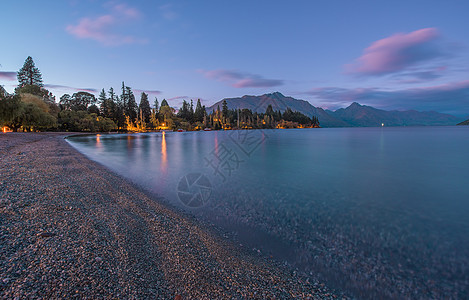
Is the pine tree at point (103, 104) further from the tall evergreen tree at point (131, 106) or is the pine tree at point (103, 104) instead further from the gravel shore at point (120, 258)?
the gravel shore at point (120, 258)

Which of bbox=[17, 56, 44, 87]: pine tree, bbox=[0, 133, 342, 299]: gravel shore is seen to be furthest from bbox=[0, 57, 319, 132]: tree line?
bbox=[0, 133, 342, 299]: gravel shore

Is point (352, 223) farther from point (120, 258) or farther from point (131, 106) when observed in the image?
point (131, 106)

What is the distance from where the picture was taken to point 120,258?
13.3 ft

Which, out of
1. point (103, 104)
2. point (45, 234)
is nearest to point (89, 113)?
point (103, 104)

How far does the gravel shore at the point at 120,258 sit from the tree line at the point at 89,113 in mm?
43642

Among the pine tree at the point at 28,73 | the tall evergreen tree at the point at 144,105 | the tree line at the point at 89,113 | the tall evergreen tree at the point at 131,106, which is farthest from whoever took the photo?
the tall evergreen tree at the point at 144,105

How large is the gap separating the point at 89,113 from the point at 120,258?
122m

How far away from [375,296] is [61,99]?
15796cm

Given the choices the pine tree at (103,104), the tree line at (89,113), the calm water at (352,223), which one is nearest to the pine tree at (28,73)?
the tree line at (89,113)

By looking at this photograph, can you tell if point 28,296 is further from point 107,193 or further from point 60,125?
point 60,125

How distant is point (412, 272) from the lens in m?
4.71

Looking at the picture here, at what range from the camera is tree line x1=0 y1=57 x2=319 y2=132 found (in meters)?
49.1

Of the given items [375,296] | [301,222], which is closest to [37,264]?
[375,296]

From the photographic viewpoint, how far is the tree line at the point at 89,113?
49.1 m
